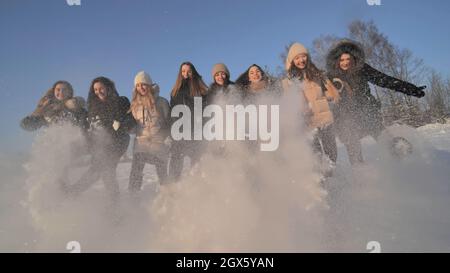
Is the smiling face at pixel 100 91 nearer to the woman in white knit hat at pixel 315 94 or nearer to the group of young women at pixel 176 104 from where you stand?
the group of young women at pixel 176 104

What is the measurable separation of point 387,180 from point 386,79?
1.21 m

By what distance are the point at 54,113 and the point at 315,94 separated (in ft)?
9.85

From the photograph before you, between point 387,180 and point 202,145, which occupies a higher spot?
point 202,145

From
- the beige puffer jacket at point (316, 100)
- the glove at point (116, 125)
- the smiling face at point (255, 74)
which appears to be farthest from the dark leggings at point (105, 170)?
the beige puffer jacket at point (316, 100)

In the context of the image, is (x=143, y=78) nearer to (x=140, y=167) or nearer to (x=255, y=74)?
(x=140, y=167)

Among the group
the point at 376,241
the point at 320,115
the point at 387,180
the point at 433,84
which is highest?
the point at 433,84

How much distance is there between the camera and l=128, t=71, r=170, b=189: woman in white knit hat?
3.72 metres

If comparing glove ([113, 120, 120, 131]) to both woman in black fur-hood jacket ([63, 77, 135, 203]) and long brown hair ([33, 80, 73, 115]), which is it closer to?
woman in black fur-hood jacket ([63, 77, 135, 203])

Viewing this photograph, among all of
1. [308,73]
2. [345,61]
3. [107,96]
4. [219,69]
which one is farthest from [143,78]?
[345,61]

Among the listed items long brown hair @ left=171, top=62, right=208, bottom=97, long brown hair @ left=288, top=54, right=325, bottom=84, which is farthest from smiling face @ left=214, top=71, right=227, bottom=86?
long brown hair @ left=288, top=54, right=325, bottom=84

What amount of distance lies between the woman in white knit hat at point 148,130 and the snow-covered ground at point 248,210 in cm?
29
